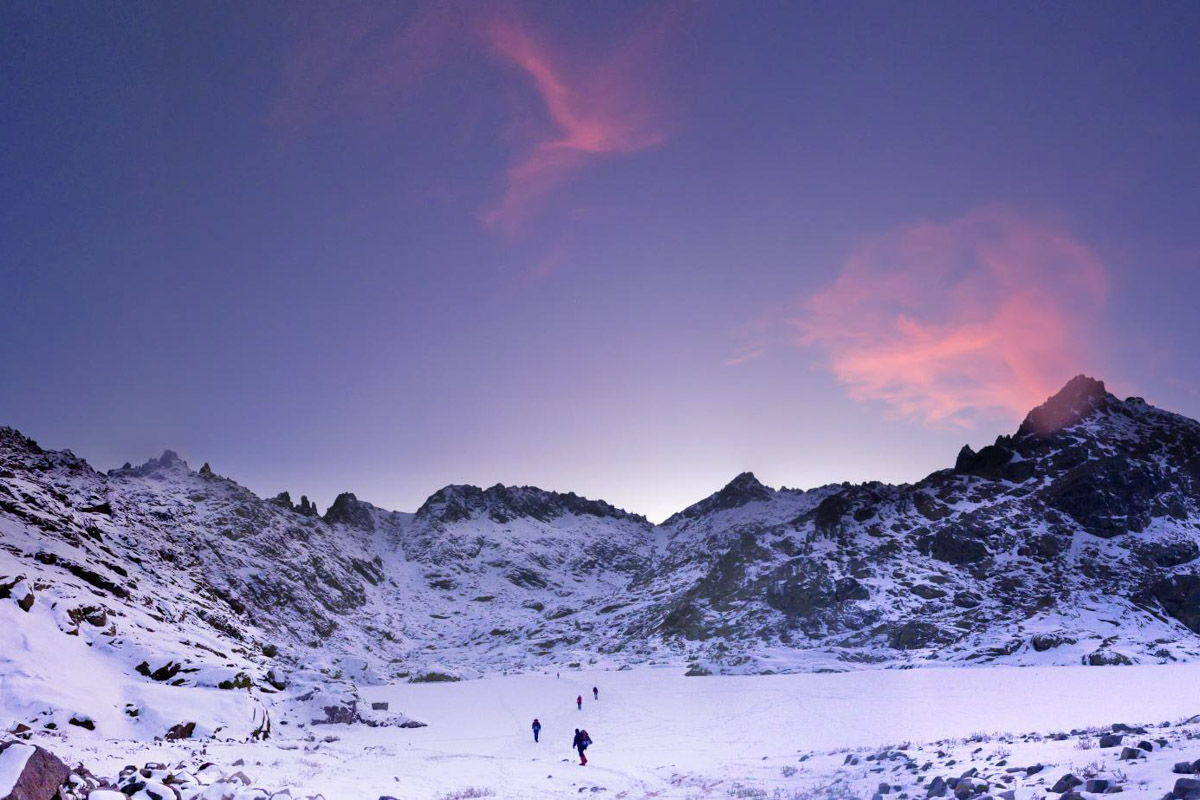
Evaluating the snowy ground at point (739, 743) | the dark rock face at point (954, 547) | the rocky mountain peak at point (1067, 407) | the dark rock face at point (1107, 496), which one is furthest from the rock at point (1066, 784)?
the rocky mountain peak at point (1067, 407)

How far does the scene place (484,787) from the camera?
1848 centimetres

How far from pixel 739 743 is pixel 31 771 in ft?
84.4

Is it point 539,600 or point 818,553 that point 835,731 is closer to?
point 818,553

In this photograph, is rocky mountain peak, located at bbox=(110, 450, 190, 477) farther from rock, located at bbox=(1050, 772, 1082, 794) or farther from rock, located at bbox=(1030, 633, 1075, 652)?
rock, located at bbox=(1050, 772, 1082, 794)

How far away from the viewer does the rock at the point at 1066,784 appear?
10.2m

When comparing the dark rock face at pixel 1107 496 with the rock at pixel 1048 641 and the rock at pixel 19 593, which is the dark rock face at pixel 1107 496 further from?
the rock at pixel 19 593

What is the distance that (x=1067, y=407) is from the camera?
537ft

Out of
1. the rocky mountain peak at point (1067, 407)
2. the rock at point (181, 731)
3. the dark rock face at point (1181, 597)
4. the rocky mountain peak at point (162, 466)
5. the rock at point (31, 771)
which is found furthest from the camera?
the rocky mountain peak at point (162, 466)

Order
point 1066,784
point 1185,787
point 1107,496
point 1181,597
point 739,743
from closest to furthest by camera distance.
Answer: point 1185,787 → point 1066,784 → point 739,743 → point 1181,597 → point 1107,496

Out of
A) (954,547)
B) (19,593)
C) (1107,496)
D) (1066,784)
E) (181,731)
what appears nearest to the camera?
(1066,784)

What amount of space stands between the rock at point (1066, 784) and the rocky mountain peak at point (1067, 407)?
17938 cm

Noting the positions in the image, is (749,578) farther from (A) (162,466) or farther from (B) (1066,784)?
(A) (162,466)

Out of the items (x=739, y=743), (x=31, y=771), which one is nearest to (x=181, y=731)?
(x=31, y=771)

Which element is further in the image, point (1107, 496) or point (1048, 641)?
point (1107, 496)
